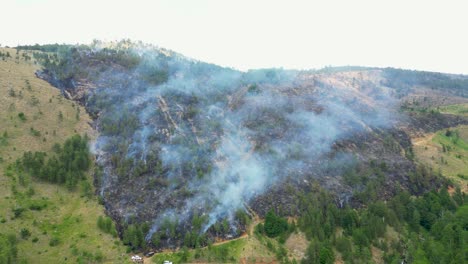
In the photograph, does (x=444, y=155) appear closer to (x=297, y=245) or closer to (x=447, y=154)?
(x=447, y=154)

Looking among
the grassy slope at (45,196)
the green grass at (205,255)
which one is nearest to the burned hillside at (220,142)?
the green grass at (205,255)

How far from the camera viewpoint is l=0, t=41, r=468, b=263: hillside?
194ft

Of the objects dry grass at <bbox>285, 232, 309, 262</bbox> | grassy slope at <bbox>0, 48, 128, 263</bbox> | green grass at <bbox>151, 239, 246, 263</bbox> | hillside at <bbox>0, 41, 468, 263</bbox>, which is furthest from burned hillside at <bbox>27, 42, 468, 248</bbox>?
dry grass at <bbox>285, 232, 309, 262</bbox>

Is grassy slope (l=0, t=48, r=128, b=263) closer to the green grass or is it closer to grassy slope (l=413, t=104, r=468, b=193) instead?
the green grass

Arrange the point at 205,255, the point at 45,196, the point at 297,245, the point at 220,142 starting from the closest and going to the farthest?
the point at 205,255
the point at 297,245
the point at 45,196
the point at 220,142

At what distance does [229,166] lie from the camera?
7612cm

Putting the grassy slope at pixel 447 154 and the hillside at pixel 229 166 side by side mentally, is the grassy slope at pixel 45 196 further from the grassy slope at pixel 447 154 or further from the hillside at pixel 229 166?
the grassy slope at pixel 447 154

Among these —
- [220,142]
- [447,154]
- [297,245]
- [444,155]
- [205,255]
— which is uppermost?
[220,142]

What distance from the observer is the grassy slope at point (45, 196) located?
55.6 m

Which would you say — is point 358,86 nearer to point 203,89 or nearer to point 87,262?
point 203,89

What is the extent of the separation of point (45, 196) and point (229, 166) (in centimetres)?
3354

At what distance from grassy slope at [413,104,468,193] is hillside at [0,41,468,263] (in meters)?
0.47

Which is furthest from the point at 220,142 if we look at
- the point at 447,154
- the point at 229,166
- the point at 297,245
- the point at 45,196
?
the point at 447,154

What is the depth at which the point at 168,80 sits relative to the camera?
109m
